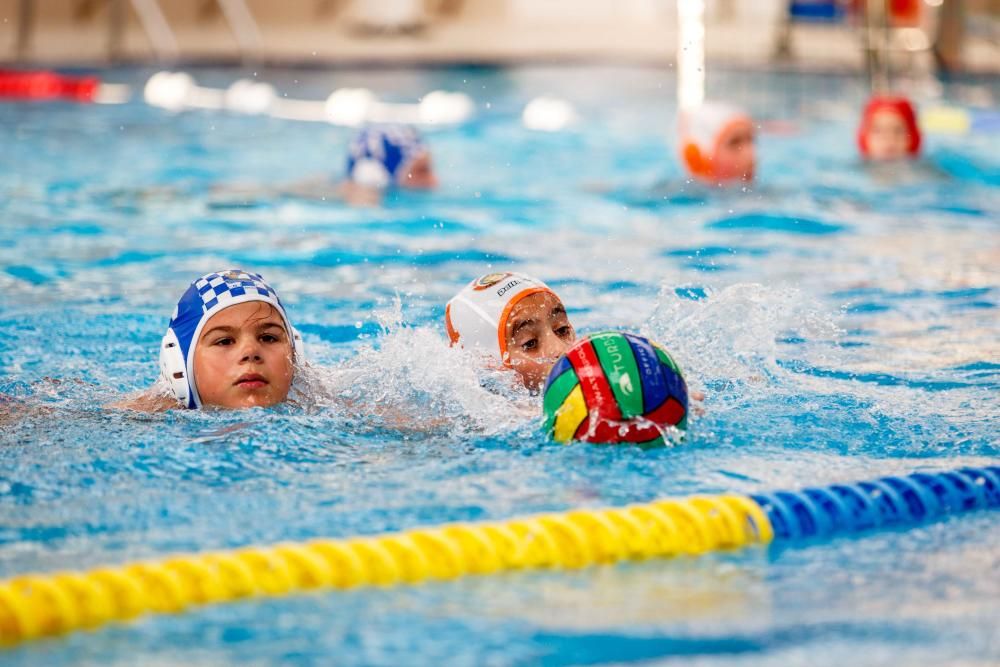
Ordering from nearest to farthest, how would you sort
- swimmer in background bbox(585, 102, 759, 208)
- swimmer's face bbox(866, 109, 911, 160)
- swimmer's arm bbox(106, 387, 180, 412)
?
1. swimmer's arm bbox(106, 387, 180, 412)
2. swimmer in background bbox(585, 102, 759, 208)
3. swimmer's face bbox(866, 109, 911, 160)

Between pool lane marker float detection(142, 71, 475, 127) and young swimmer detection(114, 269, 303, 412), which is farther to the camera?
pool lane marker float detection(142, 71, 475, 127)

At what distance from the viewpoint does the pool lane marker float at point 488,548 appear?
2.66m

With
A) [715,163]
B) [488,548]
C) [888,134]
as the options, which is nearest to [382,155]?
[715,163]

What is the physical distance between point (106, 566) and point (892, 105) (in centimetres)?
795

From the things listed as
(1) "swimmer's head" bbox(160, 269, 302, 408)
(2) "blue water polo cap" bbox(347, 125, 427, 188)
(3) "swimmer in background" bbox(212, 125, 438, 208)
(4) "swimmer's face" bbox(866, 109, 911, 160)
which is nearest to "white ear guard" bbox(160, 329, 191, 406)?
(1) "swimmer's head" bbox(160, 269, 302, 408)

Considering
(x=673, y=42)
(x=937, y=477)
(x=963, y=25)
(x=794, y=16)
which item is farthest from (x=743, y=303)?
(x=673, y=42)

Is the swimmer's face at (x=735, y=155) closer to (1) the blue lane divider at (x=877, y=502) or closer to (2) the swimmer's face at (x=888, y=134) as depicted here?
(2) the swimmer's face at (x=888, y=134)

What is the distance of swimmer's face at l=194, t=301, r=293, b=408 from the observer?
13.2 ft

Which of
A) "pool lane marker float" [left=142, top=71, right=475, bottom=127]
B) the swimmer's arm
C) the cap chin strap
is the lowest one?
the swimmer's arm

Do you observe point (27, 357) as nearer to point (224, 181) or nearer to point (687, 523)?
point (687, 523)

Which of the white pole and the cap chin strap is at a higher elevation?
the white pole

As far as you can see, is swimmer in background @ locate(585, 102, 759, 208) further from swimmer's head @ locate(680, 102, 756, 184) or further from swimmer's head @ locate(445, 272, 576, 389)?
swimmer's head @ locate(445, 272, 576, 389)

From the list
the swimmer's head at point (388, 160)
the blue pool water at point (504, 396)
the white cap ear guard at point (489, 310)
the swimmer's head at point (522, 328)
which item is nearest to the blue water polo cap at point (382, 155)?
the swimmer's head at point (388, 160)

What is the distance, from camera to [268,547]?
300 centimetres
